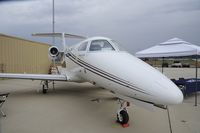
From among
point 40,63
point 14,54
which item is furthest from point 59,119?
point 40,63

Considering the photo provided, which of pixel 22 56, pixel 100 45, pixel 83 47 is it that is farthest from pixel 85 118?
pixel 22 56

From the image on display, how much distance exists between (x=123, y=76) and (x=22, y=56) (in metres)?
14.3

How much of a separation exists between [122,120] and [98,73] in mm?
1363

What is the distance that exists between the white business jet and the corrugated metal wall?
31.7ft

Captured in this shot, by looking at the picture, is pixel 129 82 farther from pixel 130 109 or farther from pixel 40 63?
pixel 40 63

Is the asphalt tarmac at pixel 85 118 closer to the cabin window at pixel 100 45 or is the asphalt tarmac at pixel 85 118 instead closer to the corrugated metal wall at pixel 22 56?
the cabin window at pixel 100 45

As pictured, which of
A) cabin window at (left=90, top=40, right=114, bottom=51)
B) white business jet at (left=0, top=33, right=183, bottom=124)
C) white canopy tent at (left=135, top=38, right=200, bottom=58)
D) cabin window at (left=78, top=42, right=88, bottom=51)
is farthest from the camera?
white canopy tent at (left=135, top=38, right=200, bottom=58)

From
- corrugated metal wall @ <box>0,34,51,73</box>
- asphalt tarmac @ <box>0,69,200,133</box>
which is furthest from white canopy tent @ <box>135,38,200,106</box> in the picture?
corrugated metal wall @ <box>0,34,51,73</box>

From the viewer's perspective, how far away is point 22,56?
16984 millimetres

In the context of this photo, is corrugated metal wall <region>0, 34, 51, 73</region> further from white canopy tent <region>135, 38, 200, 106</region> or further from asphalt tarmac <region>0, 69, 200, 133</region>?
white canopy tent <region>135, 38, 200, 106</region>

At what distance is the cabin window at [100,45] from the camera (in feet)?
19.8

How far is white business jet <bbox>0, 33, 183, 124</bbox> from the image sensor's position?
12.7ft

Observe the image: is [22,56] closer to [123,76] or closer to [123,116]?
[123,116]

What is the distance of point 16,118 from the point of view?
5406 millimetres
